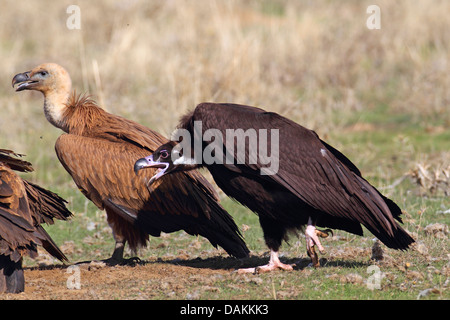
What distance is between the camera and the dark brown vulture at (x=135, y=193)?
643 centimetres

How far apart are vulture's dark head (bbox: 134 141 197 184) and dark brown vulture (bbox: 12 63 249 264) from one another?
514mm

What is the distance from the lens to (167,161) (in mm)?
6039

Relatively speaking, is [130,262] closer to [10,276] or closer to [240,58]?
[10,276]

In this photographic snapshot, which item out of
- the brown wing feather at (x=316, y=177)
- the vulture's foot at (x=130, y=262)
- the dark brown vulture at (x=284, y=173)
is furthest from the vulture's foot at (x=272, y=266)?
the vulture's foot at (x=130, y=262)

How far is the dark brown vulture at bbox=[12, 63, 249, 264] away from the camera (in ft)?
21.1

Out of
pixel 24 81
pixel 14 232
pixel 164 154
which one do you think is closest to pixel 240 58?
pixel 24 81

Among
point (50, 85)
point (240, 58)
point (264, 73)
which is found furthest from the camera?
point (264, 73)

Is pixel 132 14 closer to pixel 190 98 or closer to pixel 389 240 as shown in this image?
pixel 190 98

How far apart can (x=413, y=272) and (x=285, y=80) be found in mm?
9339

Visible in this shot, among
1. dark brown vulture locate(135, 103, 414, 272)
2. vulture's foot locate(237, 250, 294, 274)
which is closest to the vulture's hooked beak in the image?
dark brown vulture locate(135, 103, 414, 272)

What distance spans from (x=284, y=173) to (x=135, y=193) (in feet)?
5.25

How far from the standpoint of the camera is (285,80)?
1457 centimetres

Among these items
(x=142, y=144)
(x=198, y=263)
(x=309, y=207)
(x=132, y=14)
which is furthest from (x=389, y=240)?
(x=132, y=14)

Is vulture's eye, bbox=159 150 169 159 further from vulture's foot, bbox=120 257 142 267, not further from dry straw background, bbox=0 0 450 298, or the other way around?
dry straw background, bbox=0 0 450 298
